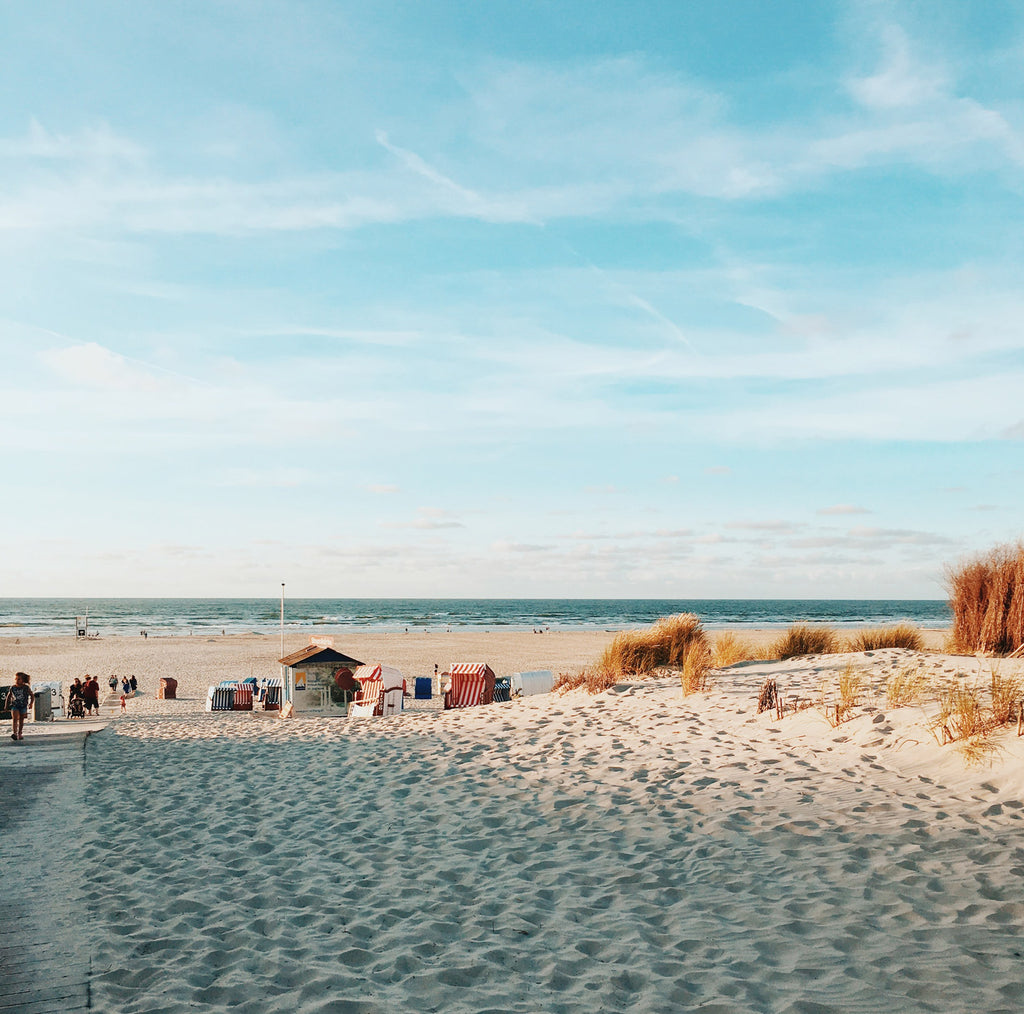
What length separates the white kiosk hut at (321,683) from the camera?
1902 cm

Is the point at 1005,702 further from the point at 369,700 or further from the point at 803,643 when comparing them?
the point at 369,700

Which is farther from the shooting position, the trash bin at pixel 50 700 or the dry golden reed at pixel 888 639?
the trash bin at pixel 50 700

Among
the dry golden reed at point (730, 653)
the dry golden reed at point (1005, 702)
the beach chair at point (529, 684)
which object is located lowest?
the beach chair at point (529, 684)

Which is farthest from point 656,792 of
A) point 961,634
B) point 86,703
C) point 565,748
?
point 86,703

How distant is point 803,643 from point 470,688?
8.25 m

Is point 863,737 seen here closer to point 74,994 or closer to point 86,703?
point 74,994

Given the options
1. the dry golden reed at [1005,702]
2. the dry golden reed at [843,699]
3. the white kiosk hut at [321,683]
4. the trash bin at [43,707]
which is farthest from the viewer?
the white kiosk hut at [321,683]

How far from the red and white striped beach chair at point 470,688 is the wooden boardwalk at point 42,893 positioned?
10.4 m

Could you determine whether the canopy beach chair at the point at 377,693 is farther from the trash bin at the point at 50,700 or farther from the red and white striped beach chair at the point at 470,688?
the trash bin at the point at 50,700

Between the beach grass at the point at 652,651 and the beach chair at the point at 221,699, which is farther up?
the beach grass at the point at 652,651

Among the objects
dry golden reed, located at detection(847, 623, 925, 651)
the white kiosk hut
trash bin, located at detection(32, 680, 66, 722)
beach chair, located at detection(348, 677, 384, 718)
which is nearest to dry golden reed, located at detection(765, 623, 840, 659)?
dry golden reed, located at detection(847, 623, 925, 651)

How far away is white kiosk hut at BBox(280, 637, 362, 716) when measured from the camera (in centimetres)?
1902

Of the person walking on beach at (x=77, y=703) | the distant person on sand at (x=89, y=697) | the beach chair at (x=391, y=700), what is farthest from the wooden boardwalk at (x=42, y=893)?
the distant person on sand at (x=89, y=697)

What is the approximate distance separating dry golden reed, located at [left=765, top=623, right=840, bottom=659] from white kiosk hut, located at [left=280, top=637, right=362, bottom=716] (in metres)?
10.1
